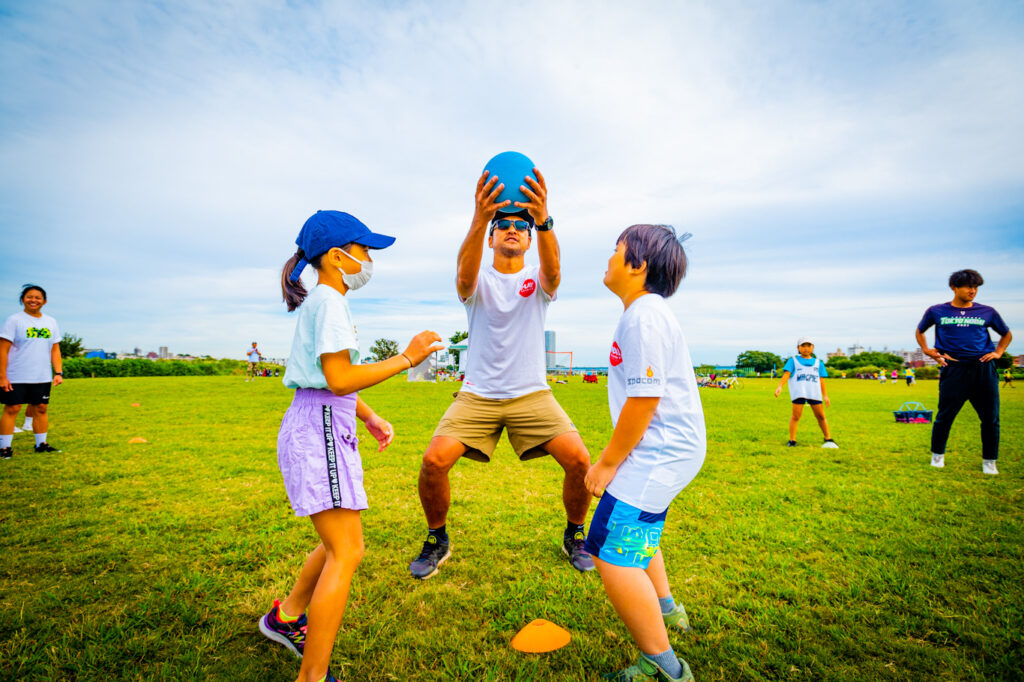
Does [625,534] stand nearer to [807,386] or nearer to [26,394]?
Result: [807,386]

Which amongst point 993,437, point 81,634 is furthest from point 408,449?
point 993,437

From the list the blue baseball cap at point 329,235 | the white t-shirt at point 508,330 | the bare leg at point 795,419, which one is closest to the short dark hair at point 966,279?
the bare leg at point 795,419

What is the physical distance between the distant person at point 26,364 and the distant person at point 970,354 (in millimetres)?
13043

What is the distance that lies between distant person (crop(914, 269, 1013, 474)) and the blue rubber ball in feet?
22.2

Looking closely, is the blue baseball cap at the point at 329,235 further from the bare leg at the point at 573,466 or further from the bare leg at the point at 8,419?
the bare leg at the point at 8,419

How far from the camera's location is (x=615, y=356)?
8.23 ft

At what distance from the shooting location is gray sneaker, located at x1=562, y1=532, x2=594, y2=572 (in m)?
3.74

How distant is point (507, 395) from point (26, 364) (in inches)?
319

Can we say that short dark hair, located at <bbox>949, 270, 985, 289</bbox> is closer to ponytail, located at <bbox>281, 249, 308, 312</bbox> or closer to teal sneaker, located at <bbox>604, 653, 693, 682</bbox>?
teal sneaker, located at <bbox>604, 653, 693, 682</bbox>

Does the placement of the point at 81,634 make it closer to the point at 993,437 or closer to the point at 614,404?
the point at 614,404

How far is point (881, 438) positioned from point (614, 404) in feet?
33.6

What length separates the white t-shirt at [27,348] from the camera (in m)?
7.27

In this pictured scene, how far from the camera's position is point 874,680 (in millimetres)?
2432

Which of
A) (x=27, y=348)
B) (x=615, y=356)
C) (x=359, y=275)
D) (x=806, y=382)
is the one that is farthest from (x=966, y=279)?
(x=27, y=348)
